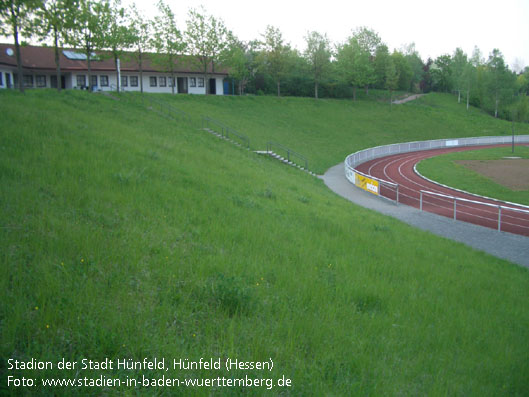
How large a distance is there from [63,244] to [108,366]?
2881 millimetres

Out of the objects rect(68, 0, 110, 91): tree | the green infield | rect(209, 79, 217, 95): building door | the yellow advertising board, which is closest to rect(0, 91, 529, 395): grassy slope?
the yellow advertising board

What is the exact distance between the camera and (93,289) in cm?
514

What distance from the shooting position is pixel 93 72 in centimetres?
5094

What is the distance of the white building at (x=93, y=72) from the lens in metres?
45.0

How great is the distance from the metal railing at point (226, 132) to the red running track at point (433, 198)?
1196cm

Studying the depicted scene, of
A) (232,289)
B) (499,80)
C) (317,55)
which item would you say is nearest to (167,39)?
(317,55)

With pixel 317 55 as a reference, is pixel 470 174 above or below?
below

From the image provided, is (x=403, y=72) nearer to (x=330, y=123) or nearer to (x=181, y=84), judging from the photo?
(x=330, y=123)

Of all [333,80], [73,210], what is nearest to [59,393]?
[73,210]

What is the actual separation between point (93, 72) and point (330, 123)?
109 feet

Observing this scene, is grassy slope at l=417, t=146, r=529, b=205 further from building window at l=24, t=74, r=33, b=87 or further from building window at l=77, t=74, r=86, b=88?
building window at l=24, t=74, r=33, b=87

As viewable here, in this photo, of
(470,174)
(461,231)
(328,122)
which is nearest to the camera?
(461,231)

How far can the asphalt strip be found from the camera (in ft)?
46.0

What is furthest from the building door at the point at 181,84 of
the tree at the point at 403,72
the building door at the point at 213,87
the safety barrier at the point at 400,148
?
the tree at the point at 403,72
